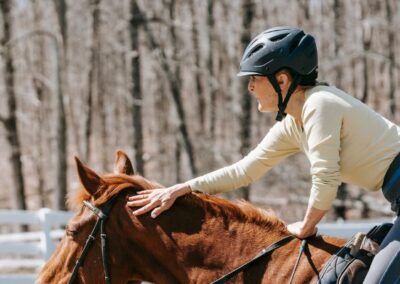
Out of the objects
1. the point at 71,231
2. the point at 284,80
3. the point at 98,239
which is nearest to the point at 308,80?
the point at 284,80

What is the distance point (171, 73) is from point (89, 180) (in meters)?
14.4

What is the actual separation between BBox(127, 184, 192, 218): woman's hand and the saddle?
823mm

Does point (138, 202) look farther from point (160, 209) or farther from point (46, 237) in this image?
point (46, 237)

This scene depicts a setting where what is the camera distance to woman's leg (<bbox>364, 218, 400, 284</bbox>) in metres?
3.13

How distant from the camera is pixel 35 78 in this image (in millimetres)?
22375

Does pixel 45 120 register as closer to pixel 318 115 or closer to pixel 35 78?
pixel 35 78

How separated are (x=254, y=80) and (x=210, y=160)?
15.9m

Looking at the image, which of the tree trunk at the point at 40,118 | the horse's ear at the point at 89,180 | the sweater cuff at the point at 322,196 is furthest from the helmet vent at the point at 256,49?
the tree trunk at the point at 40,118

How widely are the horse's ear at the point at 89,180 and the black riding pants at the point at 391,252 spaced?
1374 mm

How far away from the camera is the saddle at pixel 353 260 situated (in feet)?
10.6

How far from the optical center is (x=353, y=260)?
3.27m

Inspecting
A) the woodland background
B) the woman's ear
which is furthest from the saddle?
the woodland background

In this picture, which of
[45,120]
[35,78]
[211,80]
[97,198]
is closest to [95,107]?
[45,120]

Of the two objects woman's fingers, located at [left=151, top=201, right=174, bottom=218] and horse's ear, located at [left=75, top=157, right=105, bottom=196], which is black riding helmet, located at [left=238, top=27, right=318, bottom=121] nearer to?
woman's fingers, located at [left=151, top=201, right=174, bottom=218]
